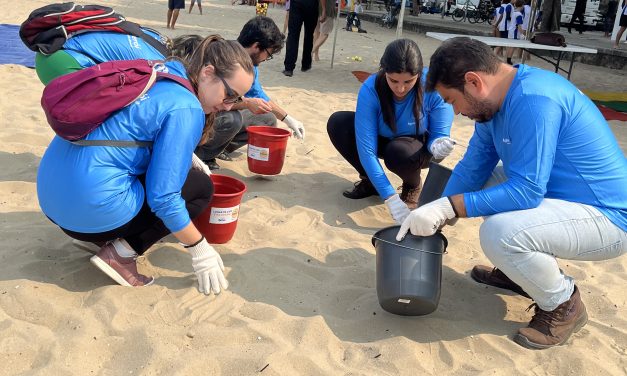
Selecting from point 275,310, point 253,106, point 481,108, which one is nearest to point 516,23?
point 253,106

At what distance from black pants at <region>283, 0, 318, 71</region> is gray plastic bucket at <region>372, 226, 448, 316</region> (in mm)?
5894

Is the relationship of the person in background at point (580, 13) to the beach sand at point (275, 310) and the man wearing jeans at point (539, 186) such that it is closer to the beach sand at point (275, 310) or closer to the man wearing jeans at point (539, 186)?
the beach sand at point (275, 310)

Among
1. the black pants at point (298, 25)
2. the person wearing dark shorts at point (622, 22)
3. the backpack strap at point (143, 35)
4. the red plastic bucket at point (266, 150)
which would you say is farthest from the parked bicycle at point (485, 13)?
the backpack strap at point (143, 35)

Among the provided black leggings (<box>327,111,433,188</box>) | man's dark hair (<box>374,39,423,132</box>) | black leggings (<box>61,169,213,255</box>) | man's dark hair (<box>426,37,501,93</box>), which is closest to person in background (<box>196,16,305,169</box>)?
black leggings (<box>327,111,433,188</box>)

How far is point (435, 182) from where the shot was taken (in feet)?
10.0

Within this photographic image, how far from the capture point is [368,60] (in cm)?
1041

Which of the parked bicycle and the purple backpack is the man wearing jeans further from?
the parked bicycle

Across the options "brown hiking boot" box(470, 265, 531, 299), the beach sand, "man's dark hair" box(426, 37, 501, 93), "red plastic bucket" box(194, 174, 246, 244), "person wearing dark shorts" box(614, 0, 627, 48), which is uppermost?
"person wearing dark shorts" box(614, 0, 627, 48)

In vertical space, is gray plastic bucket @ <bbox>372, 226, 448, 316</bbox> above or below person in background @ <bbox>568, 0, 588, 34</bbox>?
below

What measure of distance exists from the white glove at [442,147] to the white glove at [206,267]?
61.2 inches

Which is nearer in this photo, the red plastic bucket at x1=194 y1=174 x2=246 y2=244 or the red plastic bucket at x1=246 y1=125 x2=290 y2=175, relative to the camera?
the red plastic bucket at x1=194 y1=174 x2=246 y2=244

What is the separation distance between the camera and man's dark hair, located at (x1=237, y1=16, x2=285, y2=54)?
3.60 m

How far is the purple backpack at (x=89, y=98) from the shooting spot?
2152 millimetres

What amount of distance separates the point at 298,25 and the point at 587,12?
62.9ft
